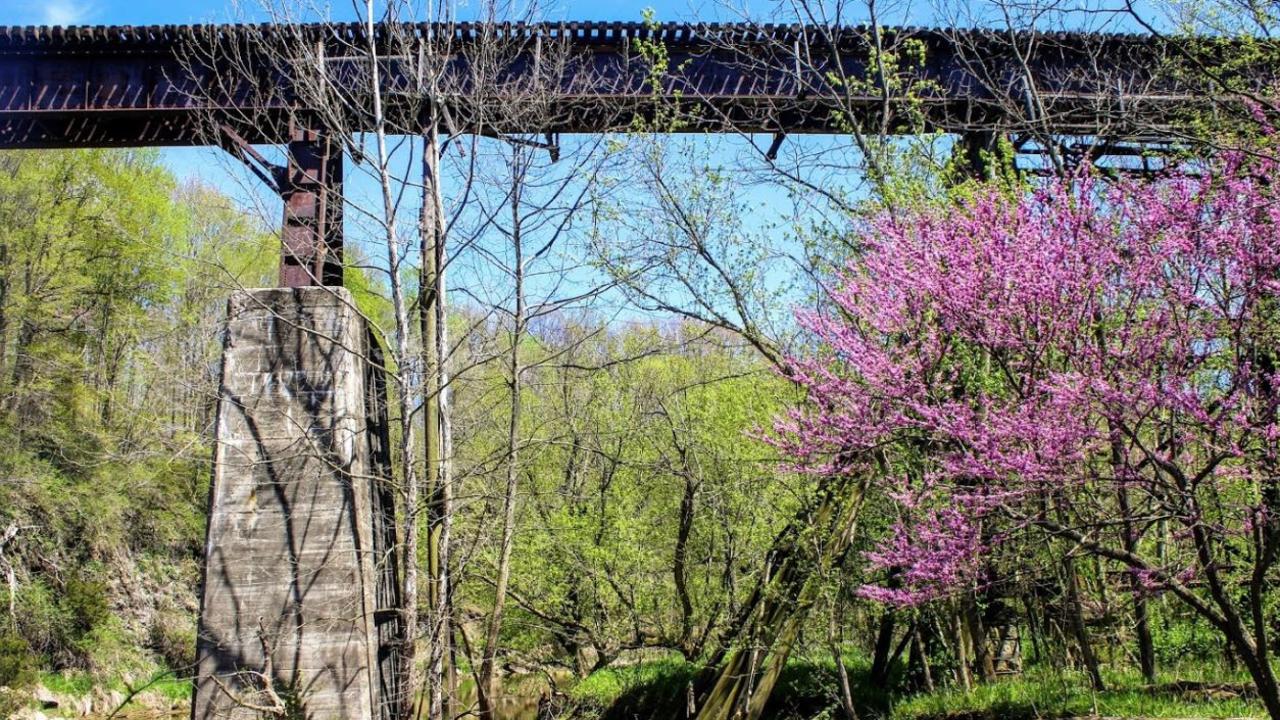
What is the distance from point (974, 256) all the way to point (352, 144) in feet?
22.2

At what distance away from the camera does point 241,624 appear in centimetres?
954

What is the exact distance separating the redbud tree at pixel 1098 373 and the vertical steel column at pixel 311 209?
607cm

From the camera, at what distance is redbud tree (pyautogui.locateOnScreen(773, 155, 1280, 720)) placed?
5098 mm

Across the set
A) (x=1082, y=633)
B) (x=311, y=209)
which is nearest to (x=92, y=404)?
(x=311, y=209)

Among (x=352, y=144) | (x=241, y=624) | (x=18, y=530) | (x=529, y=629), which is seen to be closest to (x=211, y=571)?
(x=241, y=624)

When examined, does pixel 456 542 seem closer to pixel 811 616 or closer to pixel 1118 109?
pixel 811 616

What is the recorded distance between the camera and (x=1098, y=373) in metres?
5.41

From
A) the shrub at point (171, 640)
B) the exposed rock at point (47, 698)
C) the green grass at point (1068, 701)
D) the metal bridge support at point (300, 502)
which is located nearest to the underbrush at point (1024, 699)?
the green grass at point (1068, 701)

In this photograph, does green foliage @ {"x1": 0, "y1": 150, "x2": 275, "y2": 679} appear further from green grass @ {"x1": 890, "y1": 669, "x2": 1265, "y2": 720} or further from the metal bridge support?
green grass @ {"x1": 890, "y1": 669, "x2": 1265, "y2": 720}

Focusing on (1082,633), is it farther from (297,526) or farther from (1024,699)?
(297,526)

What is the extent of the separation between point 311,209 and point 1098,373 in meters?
8.27

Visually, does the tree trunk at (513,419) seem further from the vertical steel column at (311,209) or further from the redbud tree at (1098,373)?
the redbud tree at (1098,373)

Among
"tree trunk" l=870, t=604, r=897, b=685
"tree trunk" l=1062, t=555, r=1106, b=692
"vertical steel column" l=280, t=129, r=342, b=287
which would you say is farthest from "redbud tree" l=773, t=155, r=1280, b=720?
"vertical steel column" l=280, t=129, r=342, b=287

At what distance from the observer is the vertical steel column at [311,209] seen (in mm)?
10617
